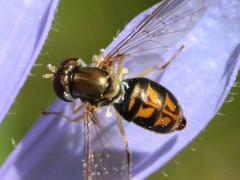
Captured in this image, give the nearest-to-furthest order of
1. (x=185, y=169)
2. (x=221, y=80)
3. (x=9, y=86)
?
(x=9, y=86)
(x=221, y=80)
(x=185, y=169)

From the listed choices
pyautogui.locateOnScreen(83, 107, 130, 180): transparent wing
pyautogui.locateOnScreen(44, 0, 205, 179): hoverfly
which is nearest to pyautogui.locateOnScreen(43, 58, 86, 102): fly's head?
pyautogui.locateOnScreen(44, 0, 205, 179): hoverfly

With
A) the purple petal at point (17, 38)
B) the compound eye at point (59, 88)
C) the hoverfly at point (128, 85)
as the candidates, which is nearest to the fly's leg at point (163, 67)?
the hoverfly at point (128, 85)

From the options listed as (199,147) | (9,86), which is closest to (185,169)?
(199,147)

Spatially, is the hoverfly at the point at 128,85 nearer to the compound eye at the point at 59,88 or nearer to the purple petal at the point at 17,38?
the compound eye at the point at 59,88

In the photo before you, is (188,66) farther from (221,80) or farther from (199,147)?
(199,147)

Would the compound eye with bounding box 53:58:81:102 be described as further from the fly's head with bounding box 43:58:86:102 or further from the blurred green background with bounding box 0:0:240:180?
the blurred green background with bounding box 0:0:240:180

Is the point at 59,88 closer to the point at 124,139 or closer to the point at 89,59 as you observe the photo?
the point at 124,139
